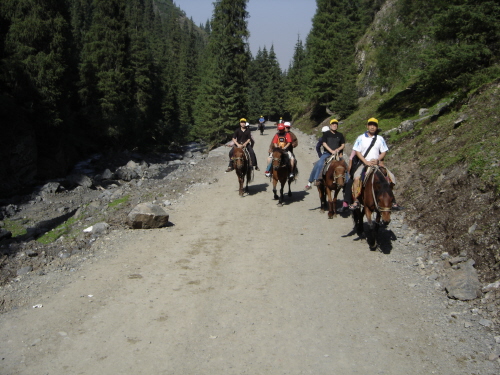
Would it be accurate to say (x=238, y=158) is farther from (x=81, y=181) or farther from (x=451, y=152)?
(x=81, y=181)

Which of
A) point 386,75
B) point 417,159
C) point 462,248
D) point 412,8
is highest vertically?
point 412,8

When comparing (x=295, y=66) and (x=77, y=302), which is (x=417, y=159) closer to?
(x=77, y=302)

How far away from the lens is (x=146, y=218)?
34.9 feet

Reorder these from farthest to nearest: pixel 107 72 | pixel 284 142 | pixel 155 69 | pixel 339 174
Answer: pixel 155 69
pixel 107 72
pixel 284 142
pixel 339 174

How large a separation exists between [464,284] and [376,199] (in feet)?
7.86

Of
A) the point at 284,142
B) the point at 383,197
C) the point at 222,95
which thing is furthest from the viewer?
the point at 222,95

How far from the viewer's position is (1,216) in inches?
737

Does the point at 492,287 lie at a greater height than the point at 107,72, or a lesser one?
lesser

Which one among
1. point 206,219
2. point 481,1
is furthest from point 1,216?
point 481,1

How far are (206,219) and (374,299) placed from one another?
20.4 ft

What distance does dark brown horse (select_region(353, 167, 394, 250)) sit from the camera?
7.98 metres

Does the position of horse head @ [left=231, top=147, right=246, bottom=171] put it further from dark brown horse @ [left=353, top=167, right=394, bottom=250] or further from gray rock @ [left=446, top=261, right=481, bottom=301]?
gray rock @ [left=446, top=261, right=481, bottom=301]

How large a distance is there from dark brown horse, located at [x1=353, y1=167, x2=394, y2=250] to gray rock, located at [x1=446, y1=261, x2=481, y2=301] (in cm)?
156

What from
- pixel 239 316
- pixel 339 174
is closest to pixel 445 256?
pixel 339 174
